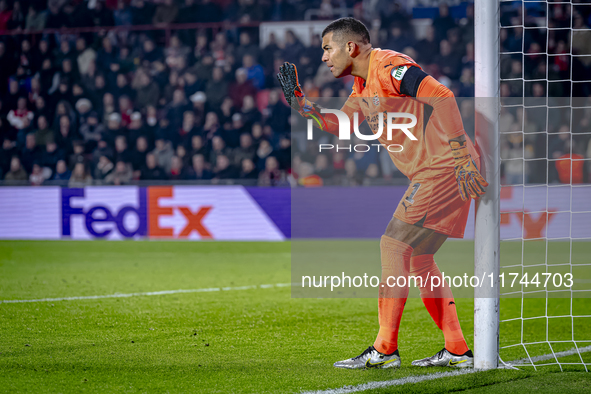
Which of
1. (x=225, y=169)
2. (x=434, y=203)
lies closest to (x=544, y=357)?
(x=434, y=203)

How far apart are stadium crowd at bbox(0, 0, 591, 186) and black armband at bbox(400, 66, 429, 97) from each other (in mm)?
6485

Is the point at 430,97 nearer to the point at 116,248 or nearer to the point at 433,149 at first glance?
the point at 433,149

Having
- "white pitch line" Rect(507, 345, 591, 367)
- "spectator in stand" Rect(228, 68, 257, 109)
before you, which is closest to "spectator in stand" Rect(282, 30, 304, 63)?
"spectator in stand" Rect(228, 68, 257, 109)

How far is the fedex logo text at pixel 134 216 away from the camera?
10852 mm

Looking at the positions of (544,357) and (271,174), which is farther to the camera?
(271,174)

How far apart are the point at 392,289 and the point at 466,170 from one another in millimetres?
783

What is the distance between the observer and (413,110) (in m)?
3.83

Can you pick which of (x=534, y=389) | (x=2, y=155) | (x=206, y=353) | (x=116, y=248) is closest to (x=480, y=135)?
(x=534, y=389)

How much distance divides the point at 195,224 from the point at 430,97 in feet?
25.3

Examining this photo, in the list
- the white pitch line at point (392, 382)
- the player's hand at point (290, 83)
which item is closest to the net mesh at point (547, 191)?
the white pitch line at point (392, 382)

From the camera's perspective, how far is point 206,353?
429 cm

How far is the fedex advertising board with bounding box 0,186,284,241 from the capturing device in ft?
35.5

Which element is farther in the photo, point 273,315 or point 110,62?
point 110,62

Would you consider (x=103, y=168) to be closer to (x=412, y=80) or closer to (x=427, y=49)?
(x=427, y=49)
